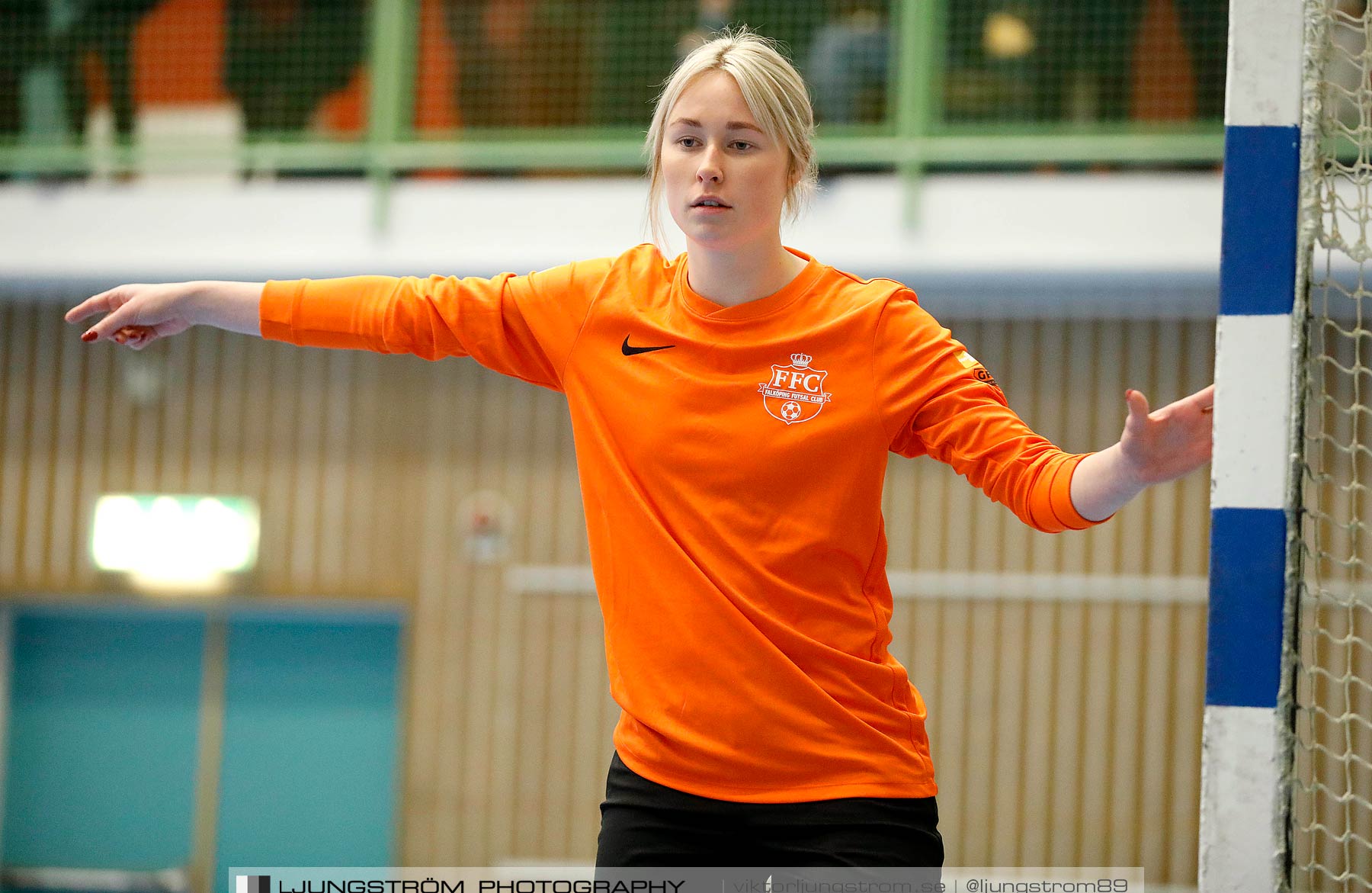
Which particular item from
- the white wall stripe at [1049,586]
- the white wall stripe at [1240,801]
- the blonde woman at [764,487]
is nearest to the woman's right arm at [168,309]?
the blonde woman at [764,487]

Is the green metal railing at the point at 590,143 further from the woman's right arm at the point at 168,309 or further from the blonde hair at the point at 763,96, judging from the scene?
the woman's right arm at the point at 168,309

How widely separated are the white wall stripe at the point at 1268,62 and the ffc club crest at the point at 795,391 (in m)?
0.67

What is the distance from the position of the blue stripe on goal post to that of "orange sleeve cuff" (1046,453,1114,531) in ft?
0.59

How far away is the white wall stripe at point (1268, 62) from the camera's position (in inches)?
73.9

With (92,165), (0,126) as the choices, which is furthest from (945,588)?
(0,126)

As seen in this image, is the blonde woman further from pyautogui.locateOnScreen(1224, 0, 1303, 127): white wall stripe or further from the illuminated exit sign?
the illuminated exit sign

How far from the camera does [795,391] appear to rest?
78.0 inches

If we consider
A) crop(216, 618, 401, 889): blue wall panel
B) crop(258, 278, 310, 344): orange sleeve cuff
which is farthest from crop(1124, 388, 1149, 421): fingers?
crop(216, 618, 401, 889): blue wall panel

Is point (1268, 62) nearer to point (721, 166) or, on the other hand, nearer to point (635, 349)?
point (721, 166)

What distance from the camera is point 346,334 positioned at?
7.23 feet

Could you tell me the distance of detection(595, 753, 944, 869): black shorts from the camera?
1.88 m

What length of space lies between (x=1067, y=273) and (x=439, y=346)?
15.6 ft

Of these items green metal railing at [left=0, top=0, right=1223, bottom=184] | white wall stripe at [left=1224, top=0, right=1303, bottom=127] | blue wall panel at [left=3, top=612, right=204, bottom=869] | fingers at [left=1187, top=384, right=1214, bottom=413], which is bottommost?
blue wall panel at [left=3, top=612, right=204, bottom=869]

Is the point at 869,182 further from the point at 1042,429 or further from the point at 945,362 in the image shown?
the point at 945,362
